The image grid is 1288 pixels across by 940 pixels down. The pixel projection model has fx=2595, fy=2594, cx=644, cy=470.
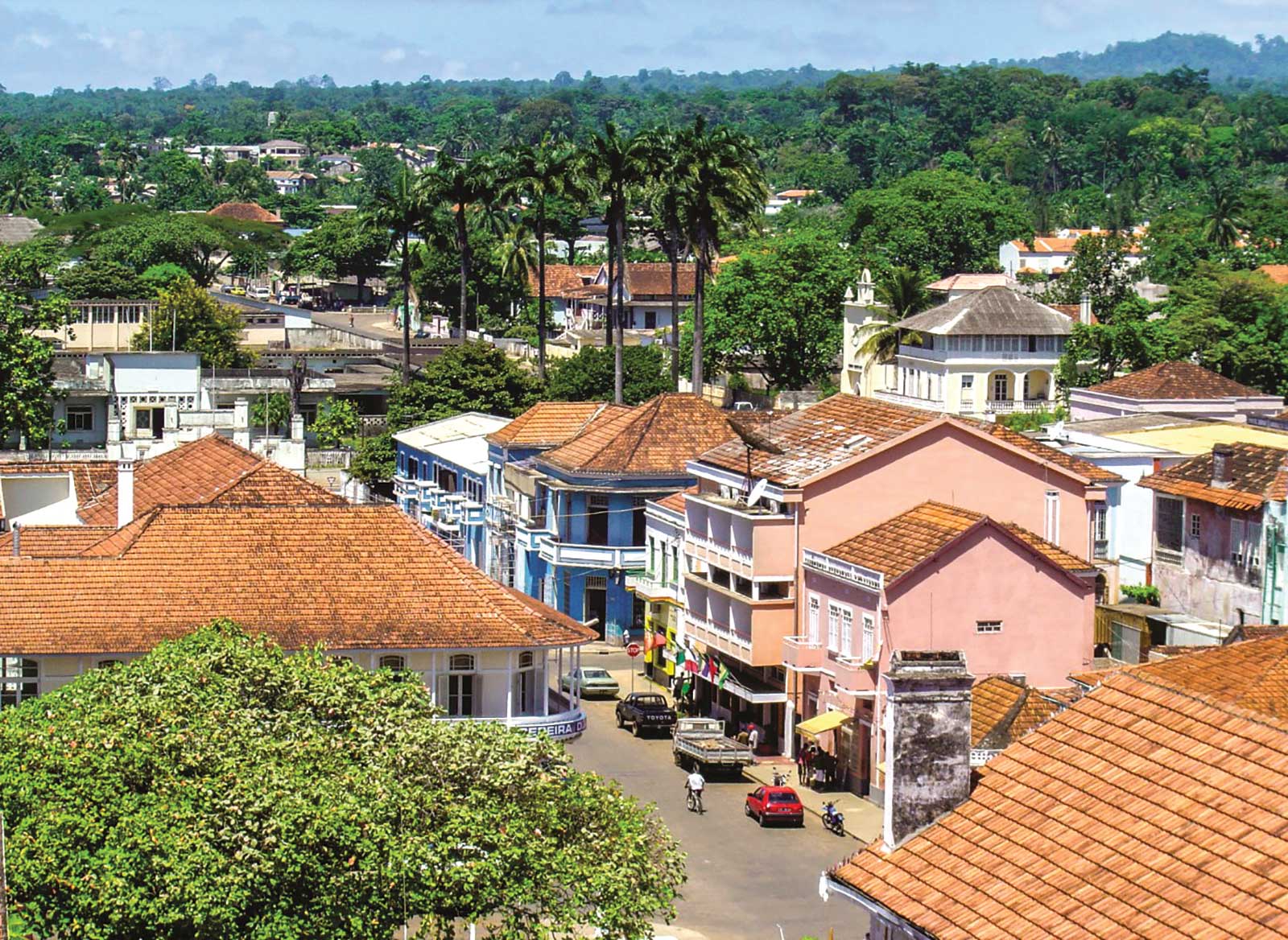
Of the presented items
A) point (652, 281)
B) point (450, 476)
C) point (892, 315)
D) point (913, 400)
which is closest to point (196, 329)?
point (652, 281)

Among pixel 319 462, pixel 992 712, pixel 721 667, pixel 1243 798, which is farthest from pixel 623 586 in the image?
pixel 1243 798

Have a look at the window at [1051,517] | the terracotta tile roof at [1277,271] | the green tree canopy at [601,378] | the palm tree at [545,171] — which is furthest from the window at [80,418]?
the terracotta tile roof at [1277,271]

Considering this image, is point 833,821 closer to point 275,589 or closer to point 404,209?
point 275,589

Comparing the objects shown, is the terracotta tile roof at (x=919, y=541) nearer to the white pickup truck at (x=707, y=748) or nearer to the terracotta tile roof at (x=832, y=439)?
the terracotta tile roof at (x=832, y=439)

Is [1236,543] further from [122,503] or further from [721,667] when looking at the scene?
[122,503]

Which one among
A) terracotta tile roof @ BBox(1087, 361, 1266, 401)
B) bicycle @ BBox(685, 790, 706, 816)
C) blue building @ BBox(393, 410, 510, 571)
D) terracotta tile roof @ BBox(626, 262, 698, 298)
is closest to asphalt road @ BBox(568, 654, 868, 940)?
bicycle @ BBox(685, 790, 706, 816)

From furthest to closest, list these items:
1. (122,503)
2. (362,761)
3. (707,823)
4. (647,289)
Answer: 1. (647,289)
2. (122,503)
3. (707,823)
4. (362,761)

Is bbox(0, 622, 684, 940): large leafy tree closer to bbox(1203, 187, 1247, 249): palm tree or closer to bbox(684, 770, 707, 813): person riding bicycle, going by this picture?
bbox(684, 770, 707, 813): person riding bicycle
